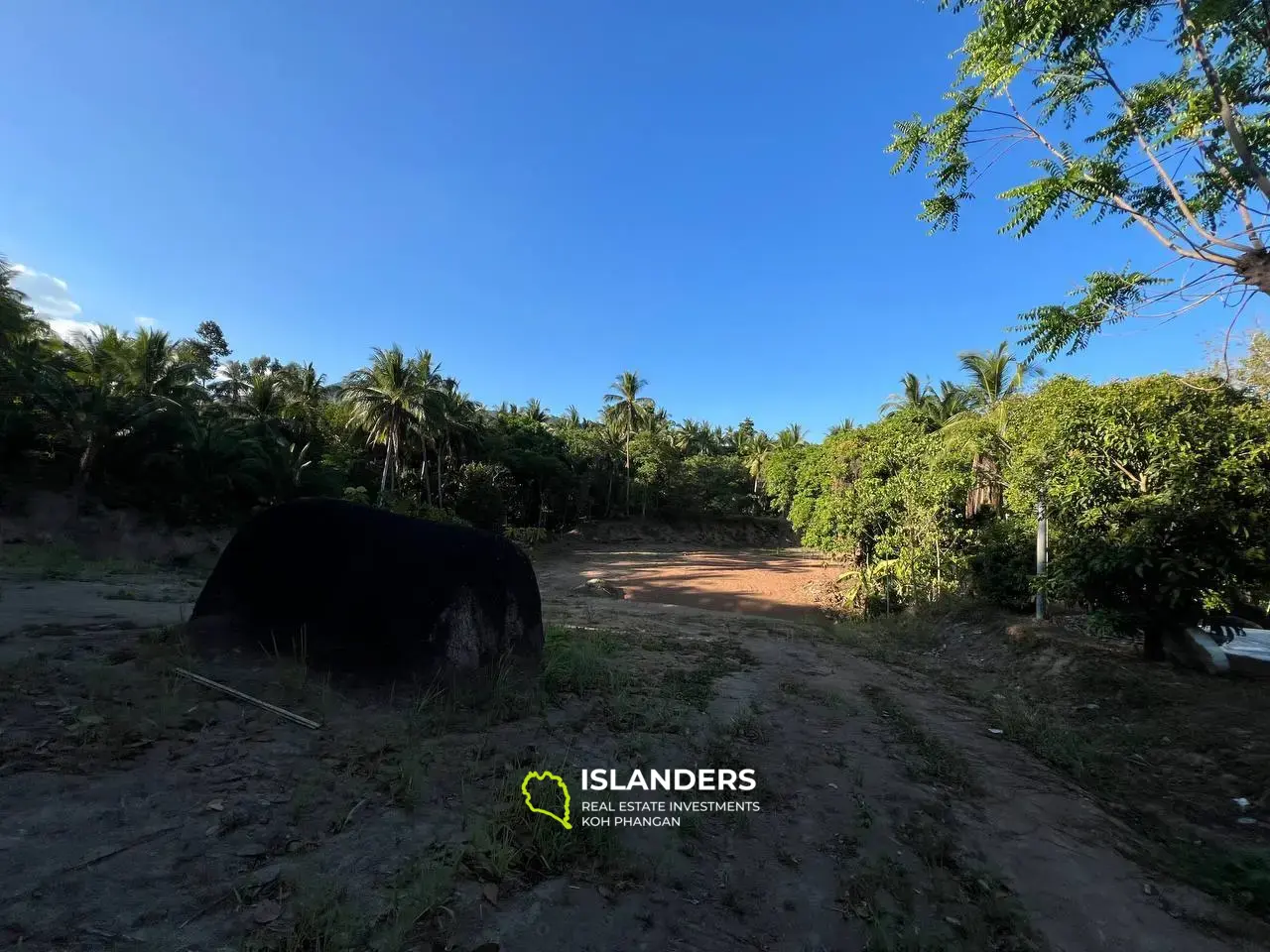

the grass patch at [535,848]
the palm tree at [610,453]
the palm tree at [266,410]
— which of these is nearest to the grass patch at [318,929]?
the grass patch at [535,848]

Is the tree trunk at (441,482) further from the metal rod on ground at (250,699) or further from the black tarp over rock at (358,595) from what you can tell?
the metal rod on ground at (250,699)

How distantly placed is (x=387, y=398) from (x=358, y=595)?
28056mm

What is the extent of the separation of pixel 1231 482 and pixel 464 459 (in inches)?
1296

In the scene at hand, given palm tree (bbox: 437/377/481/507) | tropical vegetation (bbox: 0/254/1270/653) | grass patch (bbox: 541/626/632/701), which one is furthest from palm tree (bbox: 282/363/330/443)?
grass patch (bbox: 541/626/632/701)

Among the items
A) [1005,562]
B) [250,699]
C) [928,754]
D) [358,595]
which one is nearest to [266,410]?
[358,595]

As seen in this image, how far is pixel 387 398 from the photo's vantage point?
98.9 ft

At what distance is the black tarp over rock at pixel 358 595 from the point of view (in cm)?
474

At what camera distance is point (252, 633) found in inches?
190

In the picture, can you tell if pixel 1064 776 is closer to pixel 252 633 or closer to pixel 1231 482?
pixel 1231 482

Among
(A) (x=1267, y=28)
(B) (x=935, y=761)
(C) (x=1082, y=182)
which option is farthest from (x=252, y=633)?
(A) (x=1267, y=28)

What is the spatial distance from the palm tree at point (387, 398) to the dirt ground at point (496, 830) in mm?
25934

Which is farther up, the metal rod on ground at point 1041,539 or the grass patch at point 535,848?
the metal rod on ground at point 1041,539

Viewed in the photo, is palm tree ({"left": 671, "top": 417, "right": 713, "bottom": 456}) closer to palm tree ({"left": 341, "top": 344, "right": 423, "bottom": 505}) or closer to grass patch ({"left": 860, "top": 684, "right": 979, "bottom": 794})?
palm tree ({"left": 341, "top": 344, "right": 423, "bottom": 505})

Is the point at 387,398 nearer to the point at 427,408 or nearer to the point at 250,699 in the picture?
the point at 427,408
